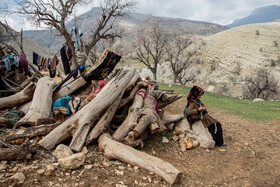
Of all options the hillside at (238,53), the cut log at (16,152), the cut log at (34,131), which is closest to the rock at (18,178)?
the cut log at (16,152)

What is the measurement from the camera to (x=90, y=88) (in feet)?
17.3

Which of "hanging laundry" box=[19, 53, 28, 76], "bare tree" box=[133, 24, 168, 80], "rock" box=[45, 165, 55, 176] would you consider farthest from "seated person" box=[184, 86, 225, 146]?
"bare tree" box=[133, 24, 168, 80]

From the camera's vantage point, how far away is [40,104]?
13.5 feet

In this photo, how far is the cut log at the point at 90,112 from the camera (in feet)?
10.3

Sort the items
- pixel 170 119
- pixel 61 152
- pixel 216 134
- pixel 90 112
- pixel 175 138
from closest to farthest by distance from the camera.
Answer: pixel 61 152
pixel 90 112
pixel 175 138
pixel 216 134
pixel 170 119

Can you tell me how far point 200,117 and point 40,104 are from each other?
12.9ft

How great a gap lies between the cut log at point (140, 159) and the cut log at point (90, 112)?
1.74 ft

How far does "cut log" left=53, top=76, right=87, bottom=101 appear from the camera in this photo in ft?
15.9

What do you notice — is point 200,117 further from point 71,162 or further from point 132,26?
point 132,26

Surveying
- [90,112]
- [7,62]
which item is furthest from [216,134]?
[7,62]

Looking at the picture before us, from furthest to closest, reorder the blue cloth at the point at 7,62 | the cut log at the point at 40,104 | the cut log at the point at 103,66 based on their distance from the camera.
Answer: the blue cloth at the point at 7,62
the cut log at the point at 103,66
the cut log at the point at 40,104

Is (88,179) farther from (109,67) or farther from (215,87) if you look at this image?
(215,87)

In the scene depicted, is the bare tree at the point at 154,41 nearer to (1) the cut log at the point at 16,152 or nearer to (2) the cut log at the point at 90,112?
(2) the cut log at the point at 90,112

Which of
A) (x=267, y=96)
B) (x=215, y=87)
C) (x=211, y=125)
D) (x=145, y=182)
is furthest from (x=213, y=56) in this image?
(x=145, y=182)
